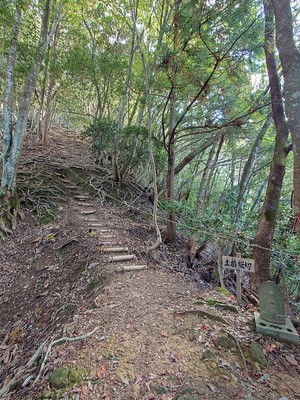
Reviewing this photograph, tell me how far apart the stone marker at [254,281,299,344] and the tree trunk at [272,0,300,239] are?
0.86 metres

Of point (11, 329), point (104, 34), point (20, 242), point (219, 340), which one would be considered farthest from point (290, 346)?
point (104, 34)

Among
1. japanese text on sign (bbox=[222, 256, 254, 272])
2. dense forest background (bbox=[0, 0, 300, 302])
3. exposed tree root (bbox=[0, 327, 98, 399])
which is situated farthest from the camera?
dense forest background (bbox=[0, 0, 300, 302])

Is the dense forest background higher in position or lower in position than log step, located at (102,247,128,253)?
higher

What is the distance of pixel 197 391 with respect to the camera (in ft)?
5.91

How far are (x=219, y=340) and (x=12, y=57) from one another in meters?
6.92

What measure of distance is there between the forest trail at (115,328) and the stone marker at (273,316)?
97 millimetres

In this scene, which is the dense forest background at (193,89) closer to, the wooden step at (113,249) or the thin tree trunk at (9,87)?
the thin tree trunk at (9,87)

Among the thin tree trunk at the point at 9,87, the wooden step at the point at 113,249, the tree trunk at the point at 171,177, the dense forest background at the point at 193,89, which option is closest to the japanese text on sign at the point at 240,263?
the dense forest background at the point at 193,89

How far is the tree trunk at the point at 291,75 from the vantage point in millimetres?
1969

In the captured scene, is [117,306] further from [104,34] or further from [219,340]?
[104,34]

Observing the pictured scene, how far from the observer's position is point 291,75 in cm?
207

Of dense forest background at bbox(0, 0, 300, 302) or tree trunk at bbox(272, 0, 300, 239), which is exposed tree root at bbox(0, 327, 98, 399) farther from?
tree trunk at bbox(272, 0, 300, 239)

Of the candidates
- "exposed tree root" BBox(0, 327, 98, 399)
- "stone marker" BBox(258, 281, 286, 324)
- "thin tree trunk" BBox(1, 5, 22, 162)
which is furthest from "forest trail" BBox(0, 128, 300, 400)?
"thin tree trunk" BBox(1, 5, 22, 162)

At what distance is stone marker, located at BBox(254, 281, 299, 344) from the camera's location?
7.61 ft
